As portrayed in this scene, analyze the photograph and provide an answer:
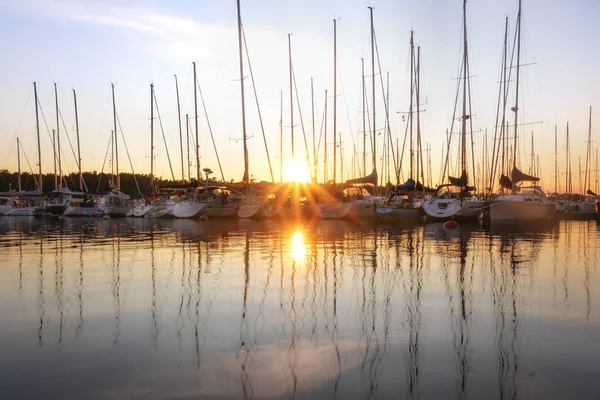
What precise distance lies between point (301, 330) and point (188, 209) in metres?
55.6

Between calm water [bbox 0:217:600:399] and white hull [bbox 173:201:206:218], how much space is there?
44129mm

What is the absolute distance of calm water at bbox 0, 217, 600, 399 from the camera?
23.1 feet

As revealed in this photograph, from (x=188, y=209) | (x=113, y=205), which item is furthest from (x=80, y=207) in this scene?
(x=188, y=209)

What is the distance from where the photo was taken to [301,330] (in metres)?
9.66

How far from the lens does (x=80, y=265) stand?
19.0 meters

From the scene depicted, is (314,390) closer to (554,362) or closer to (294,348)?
(294,348)

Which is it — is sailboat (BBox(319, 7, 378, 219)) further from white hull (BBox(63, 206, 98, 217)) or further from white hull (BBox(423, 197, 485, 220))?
white hull (BBox(63, 206, 98, 217))

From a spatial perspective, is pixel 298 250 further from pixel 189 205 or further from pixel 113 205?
pixel 113 205

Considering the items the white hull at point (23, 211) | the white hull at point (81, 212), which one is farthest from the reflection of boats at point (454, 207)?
the white hull at point (23, 211)

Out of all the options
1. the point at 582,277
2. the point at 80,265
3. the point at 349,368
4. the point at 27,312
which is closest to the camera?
the point at 349,368

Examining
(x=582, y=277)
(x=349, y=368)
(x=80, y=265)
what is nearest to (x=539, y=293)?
(x=582, y=277)

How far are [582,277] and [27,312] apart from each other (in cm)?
1365

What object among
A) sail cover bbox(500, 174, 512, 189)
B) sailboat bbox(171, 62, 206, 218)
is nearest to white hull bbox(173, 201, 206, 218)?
sailboat bbox(171, 62, 206, 218)

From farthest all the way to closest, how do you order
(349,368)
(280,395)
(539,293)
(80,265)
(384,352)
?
(80,265) → (539,293) → (384,352) → (349,368) → (280,395)
